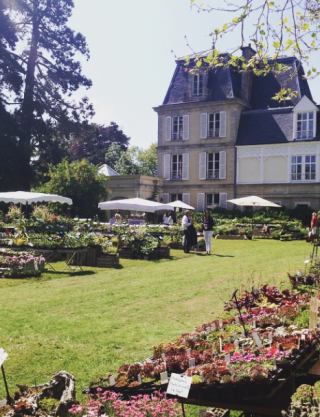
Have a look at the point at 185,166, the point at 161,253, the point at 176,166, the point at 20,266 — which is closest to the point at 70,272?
the point at 20,266

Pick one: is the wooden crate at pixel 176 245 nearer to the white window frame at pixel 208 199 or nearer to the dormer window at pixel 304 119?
the white window frame at pixel 208 199

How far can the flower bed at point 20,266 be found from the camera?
13.3 m

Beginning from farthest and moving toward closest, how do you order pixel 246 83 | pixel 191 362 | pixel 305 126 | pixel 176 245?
pixel 246 83 → pixel 305 126 → pixel 176 245 → pixel 191 362

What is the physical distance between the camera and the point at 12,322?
314 inches

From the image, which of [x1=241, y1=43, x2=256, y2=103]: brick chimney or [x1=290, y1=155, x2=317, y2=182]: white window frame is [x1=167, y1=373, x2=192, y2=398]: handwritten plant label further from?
[x1=241, y1=43, x2=256, y2=103]: brick chimney

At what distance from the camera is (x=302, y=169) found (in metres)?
37.3

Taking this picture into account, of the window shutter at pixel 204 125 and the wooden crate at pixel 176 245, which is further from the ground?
the window shutter at pixel 204 125

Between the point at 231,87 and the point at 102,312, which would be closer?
the point at 102,312

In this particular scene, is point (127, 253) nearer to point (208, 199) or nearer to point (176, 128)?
point (208, 199)

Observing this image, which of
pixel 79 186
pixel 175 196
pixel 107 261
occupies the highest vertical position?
pixel 79 186

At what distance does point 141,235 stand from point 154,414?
1501cm

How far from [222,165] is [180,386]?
37.5 m

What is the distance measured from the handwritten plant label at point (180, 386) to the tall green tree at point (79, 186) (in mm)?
30195

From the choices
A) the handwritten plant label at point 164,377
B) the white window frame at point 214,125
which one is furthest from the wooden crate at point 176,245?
the white window frame at point 214,125
